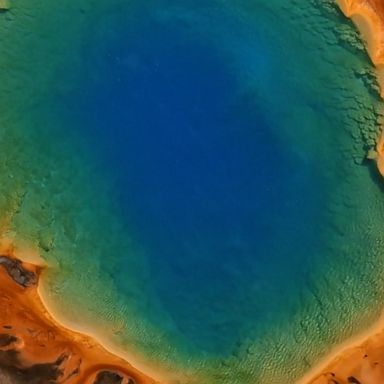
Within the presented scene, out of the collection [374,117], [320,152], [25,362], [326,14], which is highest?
[326,14]

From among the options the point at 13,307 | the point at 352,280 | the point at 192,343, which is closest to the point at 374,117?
the point at 352,280

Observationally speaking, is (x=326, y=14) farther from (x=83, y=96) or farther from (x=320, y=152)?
(x=83, y=96)

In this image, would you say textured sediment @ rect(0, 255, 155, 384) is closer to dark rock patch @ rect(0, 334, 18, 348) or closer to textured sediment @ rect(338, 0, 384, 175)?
dark rock patch @ rect(0, 334, 18, 348)

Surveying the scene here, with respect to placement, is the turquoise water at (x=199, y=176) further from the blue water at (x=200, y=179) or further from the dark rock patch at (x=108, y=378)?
the dark rock patch at (x=108, y=378)

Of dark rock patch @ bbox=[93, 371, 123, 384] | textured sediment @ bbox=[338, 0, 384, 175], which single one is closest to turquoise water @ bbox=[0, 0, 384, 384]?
textured sediment @ bbox=[338, 0, 384, 175]

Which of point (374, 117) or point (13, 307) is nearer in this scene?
point (13, 307)

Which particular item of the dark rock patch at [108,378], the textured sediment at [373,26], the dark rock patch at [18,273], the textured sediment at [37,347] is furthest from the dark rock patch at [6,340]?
the textured sediment at [373,26]
